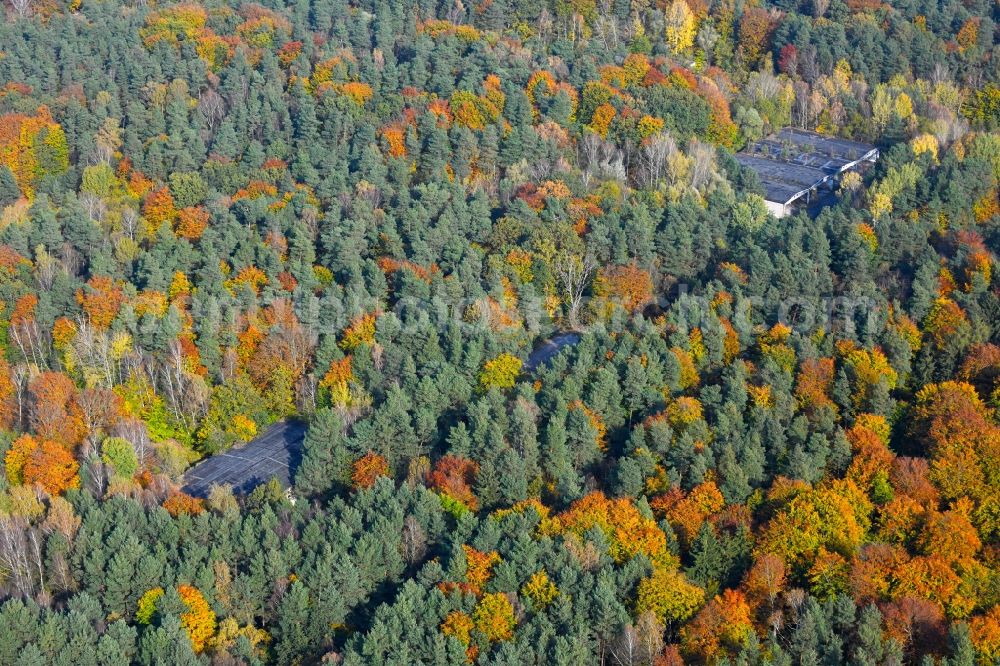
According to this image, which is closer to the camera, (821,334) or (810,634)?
(810,634)

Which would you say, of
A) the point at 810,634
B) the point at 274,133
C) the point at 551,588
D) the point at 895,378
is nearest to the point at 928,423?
the point at 895,378

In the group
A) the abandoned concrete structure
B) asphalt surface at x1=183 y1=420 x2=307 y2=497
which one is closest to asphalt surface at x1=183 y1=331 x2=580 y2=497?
asphalt surface at x1=183 y1=420 x2=307 y2=497

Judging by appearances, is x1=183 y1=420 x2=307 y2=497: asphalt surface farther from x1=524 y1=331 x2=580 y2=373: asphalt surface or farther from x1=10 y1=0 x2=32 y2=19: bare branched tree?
x1=10 y1=0 x2=32 y2=19: bare branched tree

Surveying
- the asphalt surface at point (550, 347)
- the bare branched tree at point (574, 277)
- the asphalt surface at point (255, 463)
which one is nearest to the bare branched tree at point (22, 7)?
the bare branched tree at point (574, 277)

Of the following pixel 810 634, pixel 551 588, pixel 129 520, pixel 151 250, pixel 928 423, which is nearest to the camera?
pixel 810 634

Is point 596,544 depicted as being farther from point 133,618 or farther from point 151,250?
point 151,250
